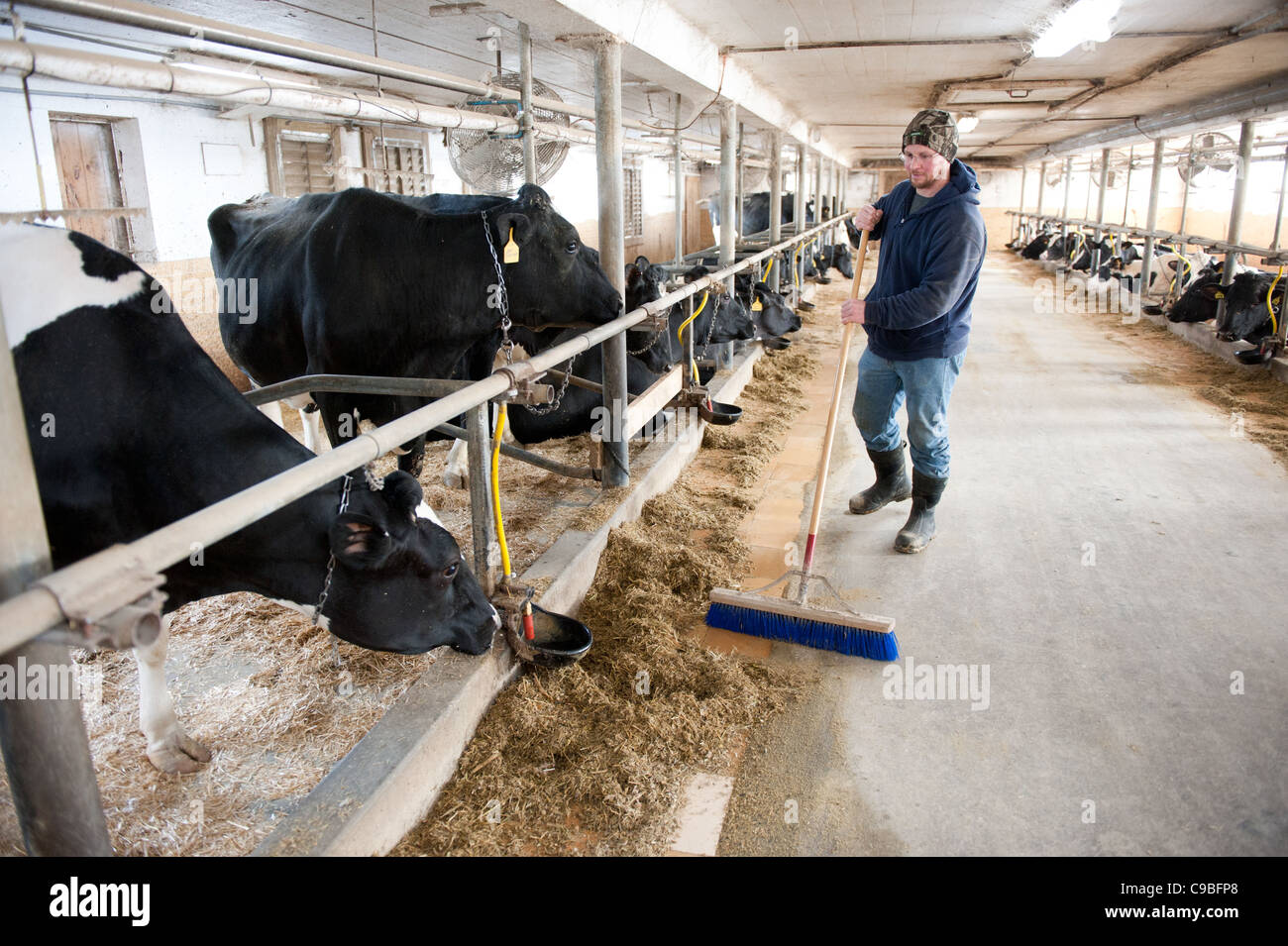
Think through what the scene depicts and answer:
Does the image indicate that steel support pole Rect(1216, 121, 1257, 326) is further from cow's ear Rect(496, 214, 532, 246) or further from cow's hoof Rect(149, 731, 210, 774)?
cow's hoof Rect(149, 731, 210, 774)

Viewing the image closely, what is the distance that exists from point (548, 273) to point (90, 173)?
5.74 metres

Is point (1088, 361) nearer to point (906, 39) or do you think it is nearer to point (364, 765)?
point (906, 39)

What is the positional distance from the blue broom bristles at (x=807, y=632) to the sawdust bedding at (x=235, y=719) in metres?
0.92

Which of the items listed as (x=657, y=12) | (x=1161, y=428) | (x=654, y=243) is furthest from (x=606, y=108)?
→ (x=654, y=243)

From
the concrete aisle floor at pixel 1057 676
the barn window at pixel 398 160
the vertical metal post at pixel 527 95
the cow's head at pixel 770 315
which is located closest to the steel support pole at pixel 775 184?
the cow's head at pixel 770 315

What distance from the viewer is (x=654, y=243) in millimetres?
20594

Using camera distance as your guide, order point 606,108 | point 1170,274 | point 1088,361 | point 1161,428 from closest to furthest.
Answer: point 606,108 → point 1161,428 → point 1088,361 → point 1170,274

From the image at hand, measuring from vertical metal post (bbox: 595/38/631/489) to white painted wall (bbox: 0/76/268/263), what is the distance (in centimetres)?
473

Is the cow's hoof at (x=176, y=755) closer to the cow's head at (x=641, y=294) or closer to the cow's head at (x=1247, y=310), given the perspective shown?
the cow's head at (x=641, y=294)

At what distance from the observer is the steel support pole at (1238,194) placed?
393 inches

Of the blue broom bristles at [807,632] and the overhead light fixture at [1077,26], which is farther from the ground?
the overhead light fixture at [1077,26]

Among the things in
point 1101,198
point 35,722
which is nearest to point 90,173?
point 35,722

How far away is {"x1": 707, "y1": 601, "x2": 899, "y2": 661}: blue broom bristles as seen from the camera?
10.6 feet

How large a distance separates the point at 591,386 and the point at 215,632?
2.37 meters
